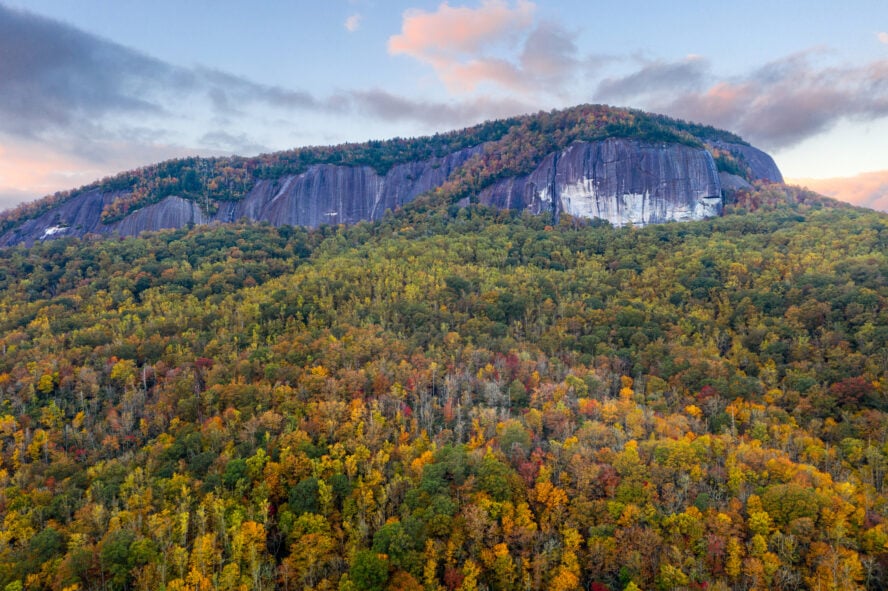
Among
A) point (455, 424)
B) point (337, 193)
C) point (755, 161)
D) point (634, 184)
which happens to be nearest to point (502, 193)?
point (634, 184)

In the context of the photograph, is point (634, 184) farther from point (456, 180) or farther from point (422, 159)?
point (422, 159)

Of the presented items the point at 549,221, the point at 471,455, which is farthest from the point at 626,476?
the point at 549,221

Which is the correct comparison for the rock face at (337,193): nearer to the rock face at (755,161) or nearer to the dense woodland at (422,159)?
the dense woodland at (422,159)

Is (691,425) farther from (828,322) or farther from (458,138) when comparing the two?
(458,138)

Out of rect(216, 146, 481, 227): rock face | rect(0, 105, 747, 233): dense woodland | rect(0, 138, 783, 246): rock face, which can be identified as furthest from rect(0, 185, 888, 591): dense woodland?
rect(216, 146, 481, 227): rock face

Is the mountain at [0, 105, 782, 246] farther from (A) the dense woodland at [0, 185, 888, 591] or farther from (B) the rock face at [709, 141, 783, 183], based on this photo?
(A) the dense woodland at [0, 185, 888, 591]

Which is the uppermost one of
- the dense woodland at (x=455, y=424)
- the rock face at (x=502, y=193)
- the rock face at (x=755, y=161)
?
the rock face at (x=755, y=161)

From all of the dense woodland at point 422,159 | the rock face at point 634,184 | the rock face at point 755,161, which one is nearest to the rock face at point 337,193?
the dense woodland at point 422,159

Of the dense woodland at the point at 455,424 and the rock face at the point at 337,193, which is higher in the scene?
the rock face at the point at 337,193
